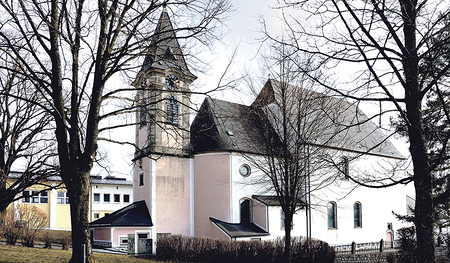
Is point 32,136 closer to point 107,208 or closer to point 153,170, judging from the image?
point 153,170

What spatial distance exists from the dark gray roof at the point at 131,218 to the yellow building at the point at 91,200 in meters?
21.0

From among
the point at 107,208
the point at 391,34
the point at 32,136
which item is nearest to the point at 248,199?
the point at 32,136

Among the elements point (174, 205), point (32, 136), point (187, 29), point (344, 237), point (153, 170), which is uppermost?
point (187, 29)

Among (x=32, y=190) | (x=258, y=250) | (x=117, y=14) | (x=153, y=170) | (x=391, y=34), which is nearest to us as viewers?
(x=391, y=34)

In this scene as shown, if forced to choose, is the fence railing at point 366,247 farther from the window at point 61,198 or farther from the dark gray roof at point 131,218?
the window at point 61,198

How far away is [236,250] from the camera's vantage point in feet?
65.3

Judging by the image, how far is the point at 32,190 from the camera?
47.2 meters

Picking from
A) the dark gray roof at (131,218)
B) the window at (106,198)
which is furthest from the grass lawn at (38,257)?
the window at (106,198)

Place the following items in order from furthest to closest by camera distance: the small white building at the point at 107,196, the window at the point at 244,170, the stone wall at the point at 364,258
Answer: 1. the small white building at the point at 107,196
2. the window at the point at 244,170
3. the stone wall at the point at 364,258

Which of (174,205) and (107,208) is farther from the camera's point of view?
(107,208)

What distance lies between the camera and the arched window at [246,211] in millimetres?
26402

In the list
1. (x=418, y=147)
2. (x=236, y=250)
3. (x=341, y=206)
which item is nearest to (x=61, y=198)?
(x=341, y=206)

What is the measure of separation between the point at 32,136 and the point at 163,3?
13698mm

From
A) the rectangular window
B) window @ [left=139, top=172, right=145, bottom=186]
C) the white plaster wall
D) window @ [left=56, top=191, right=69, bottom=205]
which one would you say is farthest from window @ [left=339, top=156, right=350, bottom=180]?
the rectangular window
